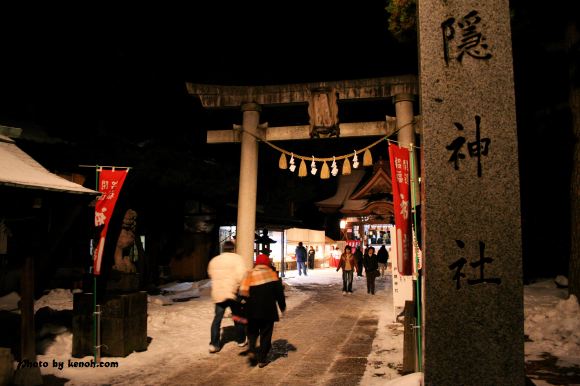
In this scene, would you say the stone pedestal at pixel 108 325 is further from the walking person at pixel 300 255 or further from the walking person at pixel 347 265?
the walking person at pixel 300 255

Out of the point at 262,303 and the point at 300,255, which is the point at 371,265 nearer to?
the point at 300,255

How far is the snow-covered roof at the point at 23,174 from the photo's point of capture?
639 centimetres

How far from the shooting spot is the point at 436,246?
Result: 4.18 meters

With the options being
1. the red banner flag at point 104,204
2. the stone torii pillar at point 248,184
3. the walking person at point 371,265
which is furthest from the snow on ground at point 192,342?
the walking person at point 371,265

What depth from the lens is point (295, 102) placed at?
12.9 meters

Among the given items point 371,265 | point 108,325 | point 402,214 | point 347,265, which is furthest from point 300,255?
point 108,325

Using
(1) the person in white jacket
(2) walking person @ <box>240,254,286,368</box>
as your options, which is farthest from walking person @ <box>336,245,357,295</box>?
(2) walking person @ <box>240,254,286,368</box>

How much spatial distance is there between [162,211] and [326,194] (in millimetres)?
15159

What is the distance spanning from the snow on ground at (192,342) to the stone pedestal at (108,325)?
17cm

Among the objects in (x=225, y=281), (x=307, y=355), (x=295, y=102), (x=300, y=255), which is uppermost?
(x=295, y=102)

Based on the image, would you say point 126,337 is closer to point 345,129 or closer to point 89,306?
point 89,306

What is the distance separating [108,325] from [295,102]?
8.26m

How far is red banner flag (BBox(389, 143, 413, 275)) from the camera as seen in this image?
7852 mm

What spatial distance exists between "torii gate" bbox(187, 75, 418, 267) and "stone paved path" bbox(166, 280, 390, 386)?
9.63 ft
